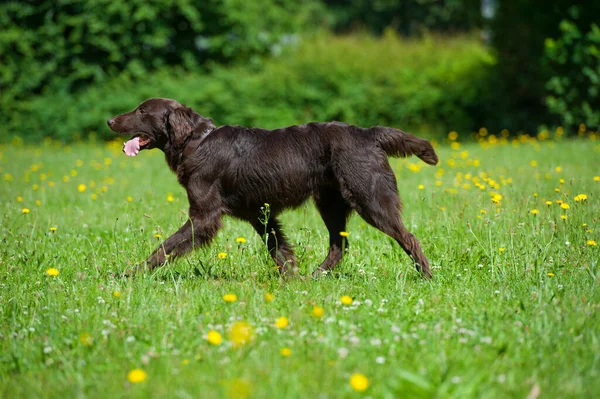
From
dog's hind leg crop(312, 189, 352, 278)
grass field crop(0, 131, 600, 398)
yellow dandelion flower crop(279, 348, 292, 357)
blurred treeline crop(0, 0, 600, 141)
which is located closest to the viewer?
A: grass field crop(0, 131, 600, 398)

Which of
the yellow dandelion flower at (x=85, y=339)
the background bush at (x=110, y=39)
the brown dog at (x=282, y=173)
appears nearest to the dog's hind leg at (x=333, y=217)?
the brown dog at (x=282, y=173)

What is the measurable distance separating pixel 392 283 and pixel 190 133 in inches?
72.9

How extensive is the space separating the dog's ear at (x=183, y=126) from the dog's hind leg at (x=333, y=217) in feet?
3.28

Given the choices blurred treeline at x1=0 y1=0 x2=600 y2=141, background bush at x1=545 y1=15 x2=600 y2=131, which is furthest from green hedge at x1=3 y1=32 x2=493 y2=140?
background bush at x1=545 y1=15 x2=600 y2=131

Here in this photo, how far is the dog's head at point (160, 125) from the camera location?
187 inches

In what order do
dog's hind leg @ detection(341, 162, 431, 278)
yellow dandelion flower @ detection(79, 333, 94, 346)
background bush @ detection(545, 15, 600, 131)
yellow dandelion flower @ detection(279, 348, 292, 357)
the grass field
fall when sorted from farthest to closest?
background bush @ detection(545, 15, 600, 131) < dog's hind leg @ detection(341, 162, 431, 278) < yellow dandelion flower @ detection(79, 333, 94, 346) < yellow dandelion flower @ detection(279, 348, 292, 357) < the grass field

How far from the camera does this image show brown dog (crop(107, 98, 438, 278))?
14.4ft

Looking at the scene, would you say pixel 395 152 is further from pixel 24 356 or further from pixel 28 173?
pixel 28 173

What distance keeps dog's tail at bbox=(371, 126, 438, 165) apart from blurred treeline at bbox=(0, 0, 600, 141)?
927 cm

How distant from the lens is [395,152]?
4551 millimetres

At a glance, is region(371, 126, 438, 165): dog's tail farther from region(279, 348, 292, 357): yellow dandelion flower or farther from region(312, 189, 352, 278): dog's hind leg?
region(279, 348, 292, 357): yellow dandelion flower

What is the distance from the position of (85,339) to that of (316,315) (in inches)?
42.3

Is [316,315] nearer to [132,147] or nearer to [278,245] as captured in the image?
[278,245]

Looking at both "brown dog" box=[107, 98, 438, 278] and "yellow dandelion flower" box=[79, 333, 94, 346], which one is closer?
"yellow dandelion flower" box=[79, 333, 94, 346]
